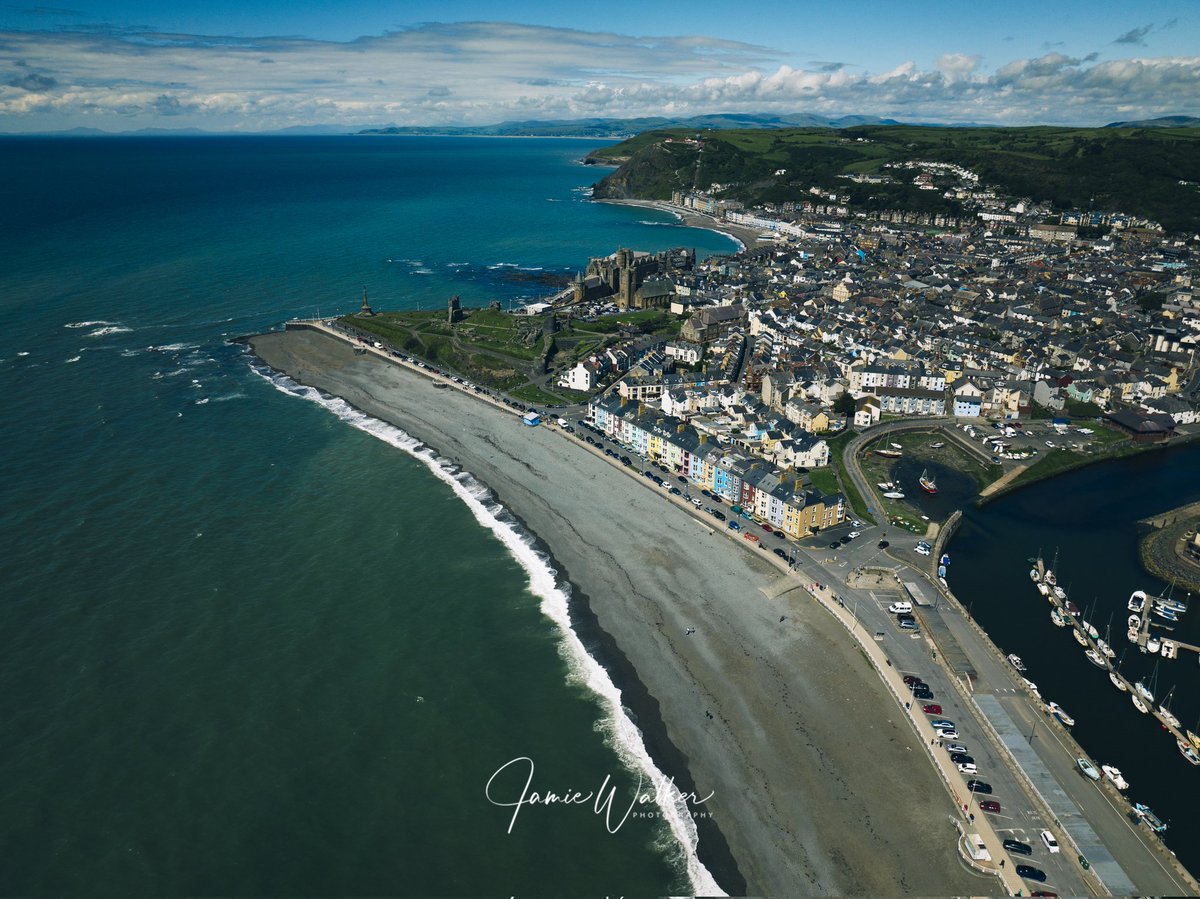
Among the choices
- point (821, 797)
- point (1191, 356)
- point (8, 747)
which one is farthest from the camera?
point (1191, 356)

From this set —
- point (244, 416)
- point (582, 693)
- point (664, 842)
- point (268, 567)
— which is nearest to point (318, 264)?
point (244, 416)

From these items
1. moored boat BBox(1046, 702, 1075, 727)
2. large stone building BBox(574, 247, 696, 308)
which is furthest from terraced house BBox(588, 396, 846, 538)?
large stone building BBox(574, 247, 696, 308)

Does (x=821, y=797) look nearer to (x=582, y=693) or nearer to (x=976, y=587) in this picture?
(x=582, y=693)

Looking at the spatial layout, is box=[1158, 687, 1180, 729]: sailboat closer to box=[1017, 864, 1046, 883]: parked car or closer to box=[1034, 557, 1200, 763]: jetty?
box=[1034, 557, 1200, 763]: jetty

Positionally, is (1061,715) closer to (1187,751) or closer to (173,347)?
(1187,751)

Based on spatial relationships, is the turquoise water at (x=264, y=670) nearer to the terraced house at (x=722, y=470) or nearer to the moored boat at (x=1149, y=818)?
the terraced house at (x=722, y=470)
